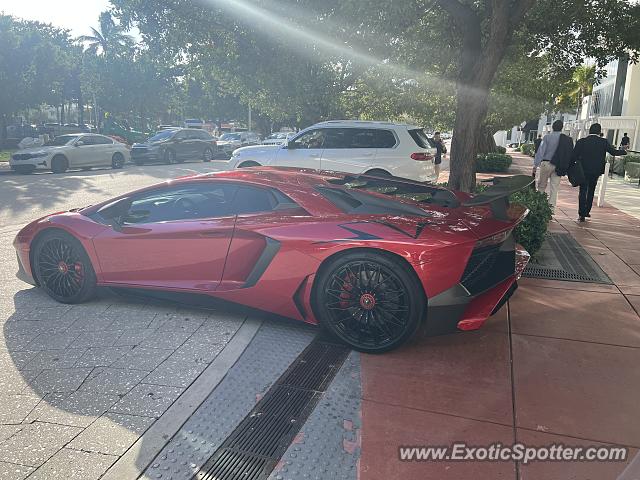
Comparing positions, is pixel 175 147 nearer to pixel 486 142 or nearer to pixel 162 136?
pixel 162 136

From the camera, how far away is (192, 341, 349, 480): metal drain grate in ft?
8.65

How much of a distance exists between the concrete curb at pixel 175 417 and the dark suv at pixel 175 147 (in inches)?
813

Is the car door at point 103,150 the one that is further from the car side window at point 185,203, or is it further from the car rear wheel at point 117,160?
the car side window at point 185,203

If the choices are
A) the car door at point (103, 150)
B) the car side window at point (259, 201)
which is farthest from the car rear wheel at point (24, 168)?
the car side window at point (259, 201)

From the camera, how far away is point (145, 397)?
10.7 feet

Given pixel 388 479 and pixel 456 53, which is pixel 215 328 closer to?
pixel 388 479

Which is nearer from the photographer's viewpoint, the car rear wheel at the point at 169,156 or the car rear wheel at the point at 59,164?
the car rear wheel at the point at 59,164

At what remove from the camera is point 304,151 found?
1140 cm

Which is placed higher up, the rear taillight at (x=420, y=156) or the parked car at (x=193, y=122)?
the parked car at (x=193, y=122)

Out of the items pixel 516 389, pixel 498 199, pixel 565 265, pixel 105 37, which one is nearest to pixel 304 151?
pixel 565 265

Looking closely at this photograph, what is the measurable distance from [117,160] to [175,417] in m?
20.0

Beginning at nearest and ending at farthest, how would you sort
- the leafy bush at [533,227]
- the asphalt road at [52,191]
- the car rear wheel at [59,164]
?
the leafy bush at [533,227] < the asphalt road at [52,191] < the car rear wheel at [59,164]

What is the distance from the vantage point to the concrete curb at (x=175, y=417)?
2.60m

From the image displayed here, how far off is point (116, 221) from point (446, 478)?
359 centimetres
